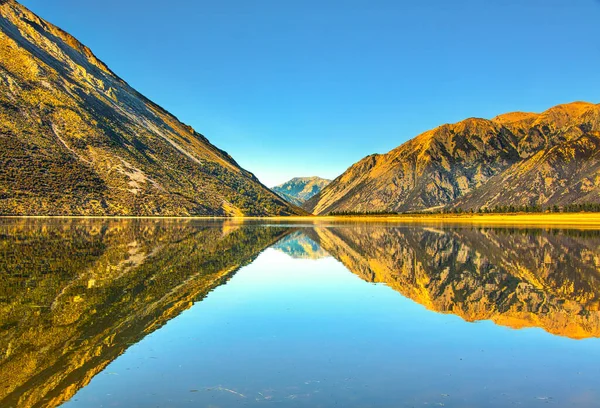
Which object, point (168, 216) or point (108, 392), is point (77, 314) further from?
point (168, 216)

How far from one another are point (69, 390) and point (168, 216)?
557ft

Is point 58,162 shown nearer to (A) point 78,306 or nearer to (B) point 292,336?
(A) point 78,306

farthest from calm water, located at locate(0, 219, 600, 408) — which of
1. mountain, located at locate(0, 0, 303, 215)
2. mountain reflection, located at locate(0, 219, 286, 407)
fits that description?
mountain, located at locate(0, 0, 303, 215)

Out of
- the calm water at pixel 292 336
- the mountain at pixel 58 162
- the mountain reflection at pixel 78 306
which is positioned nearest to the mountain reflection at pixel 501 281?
the calm water at pixel 292 336

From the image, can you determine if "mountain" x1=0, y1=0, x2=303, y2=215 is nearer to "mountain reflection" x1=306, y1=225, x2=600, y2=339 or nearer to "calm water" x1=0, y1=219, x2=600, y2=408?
"mountain reflection" x1=306, y1=225, x2=600, y2=339

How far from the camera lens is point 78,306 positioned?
21.7 m

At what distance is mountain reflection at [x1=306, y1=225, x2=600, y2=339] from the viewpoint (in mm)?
22266

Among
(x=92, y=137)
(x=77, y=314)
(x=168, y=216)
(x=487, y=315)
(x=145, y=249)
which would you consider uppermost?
(x=92, y=137)

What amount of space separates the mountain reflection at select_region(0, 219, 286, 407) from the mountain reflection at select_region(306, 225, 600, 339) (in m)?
13.0

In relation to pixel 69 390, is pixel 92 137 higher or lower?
higher

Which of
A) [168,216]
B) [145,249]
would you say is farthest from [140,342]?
[168,216]

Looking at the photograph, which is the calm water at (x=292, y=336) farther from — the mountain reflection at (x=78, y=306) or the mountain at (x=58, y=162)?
the mountain at (x=58, y=162)

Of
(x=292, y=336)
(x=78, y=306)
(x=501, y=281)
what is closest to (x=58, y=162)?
(x=78, y=306)

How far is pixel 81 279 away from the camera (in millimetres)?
28938
